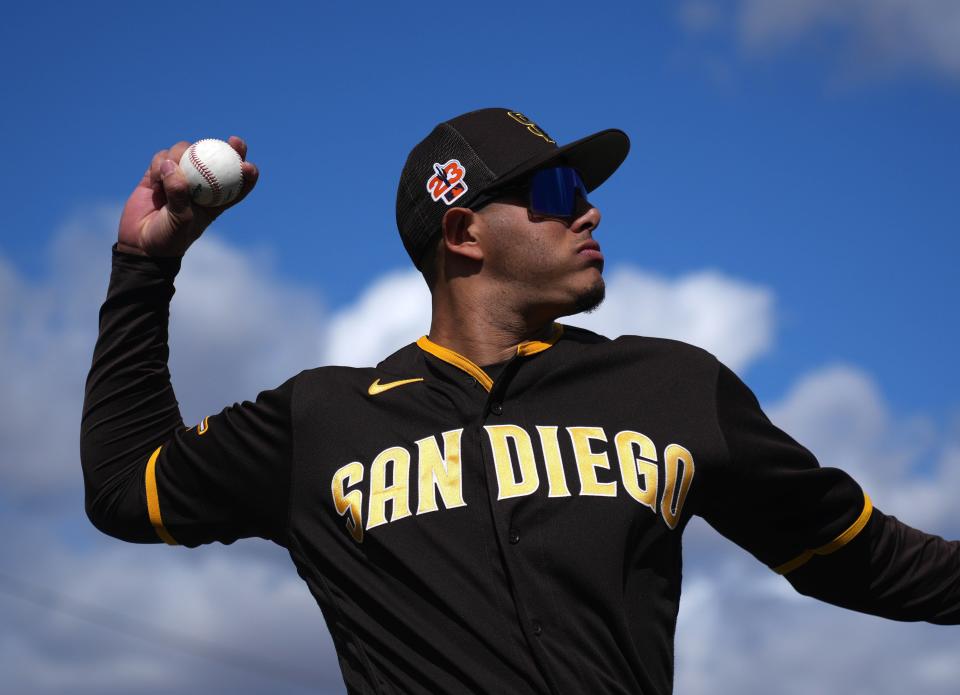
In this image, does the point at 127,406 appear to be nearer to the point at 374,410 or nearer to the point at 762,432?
the point at 374,410

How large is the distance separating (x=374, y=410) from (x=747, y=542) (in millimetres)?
1477

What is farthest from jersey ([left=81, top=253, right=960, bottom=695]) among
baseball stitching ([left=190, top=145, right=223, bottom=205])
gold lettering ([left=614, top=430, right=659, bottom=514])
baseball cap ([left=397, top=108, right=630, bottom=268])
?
baseball cap ([left=397, top=108, right=630, bottom=268])

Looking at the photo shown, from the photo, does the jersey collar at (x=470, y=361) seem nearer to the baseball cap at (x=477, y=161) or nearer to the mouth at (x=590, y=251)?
the mouth at (x=590, y=251)

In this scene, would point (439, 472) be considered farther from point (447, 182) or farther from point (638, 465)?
point (447, 182)

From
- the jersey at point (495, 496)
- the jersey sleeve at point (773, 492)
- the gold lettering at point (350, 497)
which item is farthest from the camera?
the jersey sleeve at point (773, 492)

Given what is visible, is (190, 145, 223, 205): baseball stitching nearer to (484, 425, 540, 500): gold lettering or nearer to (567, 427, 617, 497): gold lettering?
(484, 425, 540, 500): gold lettering

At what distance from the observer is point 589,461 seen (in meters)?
4.00

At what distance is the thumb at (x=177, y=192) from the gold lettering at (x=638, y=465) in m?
1.90

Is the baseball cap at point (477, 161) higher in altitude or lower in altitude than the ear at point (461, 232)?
higher

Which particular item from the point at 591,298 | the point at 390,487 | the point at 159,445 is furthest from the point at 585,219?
the point at 159,445

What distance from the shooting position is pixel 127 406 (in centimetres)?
469

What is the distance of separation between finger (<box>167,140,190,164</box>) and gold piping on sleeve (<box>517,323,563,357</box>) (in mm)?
1552

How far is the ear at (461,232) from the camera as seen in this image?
4770 millimetres

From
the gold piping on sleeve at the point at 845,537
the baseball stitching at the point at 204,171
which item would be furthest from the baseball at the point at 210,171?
the gold piping on sleeve at the point at 845,537
